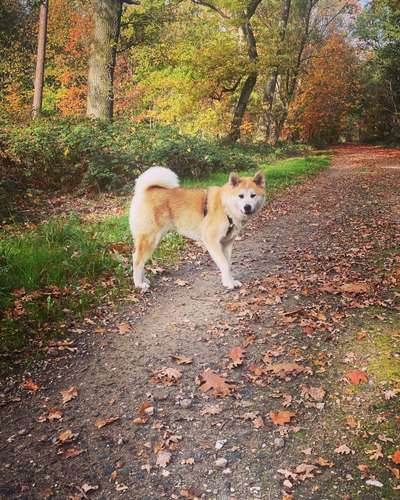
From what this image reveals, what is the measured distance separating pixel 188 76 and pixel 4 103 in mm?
10043

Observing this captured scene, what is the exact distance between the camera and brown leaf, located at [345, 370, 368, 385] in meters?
3.84

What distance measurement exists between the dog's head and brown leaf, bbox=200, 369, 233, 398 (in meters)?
2.25

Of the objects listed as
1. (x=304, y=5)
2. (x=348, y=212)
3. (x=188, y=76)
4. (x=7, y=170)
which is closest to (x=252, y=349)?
(x=348, y=212)

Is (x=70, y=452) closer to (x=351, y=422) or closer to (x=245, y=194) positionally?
(x=351, y=422)

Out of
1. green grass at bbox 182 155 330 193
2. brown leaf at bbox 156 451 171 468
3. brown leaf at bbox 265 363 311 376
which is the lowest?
brown leaf at bbox 156 451 171 468

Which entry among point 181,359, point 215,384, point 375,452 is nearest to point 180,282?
Answer: point 181,359

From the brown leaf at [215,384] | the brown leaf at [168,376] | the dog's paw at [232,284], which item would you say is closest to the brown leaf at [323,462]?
the brown leaf at [215,384]

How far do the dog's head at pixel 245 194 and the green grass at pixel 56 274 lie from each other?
6.19 ft

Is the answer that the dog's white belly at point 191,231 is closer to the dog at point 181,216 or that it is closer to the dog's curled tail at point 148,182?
the dog at point 181,216

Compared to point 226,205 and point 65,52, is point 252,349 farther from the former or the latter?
point 65,52

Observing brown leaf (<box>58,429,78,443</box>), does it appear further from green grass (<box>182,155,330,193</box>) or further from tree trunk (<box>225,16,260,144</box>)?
tree trunk (<box>225,16,260,144</box>)

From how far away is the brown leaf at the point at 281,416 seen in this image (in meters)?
3.44

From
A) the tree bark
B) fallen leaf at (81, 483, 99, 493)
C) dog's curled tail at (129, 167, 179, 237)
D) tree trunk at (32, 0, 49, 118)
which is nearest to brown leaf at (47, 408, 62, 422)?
fallen leaf at (81, 483, 99, 493)

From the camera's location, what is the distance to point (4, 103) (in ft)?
75.4
